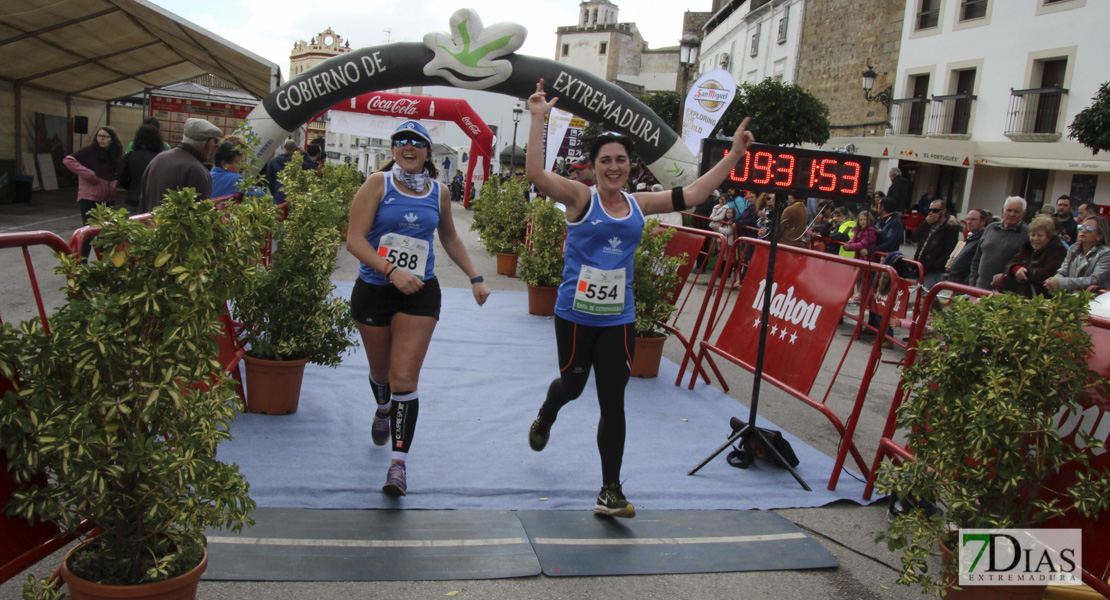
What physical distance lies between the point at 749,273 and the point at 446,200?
8.86 feet

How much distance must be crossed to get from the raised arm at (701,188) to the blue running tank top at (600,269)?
8.4 inches

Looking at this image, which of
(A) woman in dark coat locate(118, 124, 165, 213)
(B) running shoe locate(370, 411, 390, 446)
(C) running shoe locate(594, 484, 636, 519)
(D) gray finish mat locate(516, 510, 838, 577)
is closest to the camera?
(D) gray finish mat locate(516, 510, 838, 577)

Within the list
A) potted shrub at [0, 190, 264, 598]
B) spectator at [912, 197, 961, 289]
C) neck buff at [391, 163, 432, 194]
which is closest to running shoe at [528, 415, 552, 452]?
neck buff at [391, 163, 432, 194]

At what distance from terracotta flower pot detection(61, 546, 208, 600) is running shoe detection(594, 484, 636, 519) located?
1967 millimetres

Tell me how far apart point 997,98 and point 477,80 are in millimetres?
17154

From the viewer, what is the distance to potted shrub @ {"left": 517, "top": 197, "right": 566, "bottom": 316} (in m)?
8.99

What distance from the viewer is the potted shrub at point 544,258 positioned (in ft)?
29.5

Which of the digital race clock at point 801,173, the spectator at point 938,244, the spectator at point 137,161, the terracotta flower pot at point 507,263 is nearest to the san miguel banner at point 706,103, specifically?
the terracotta flower pot at point 507,263

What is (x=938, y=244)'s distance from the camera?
10289mm

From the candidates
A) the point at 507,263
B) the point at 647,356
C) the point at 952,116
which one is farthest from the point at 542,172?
the point at 952,116

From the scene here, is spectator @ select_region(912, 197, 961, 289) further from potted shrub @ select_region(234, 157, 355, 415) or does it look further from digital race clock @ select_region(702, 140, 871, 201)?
potted shrub @ select_region(234, 157, 355, 415)

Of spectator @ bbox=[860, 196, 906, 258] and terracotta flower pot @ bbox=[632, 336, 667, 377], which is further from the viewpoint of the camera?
spectator @ bbox=[860, 196, 906, 258]

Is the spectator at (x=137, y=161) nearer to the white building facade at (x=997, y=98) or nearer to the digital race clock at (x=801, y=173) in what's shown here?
the digital race clock at (x=801, y=173)

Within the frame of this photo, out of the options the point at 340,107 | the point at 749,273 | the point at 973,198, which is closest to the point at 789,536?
the point at 749,273
